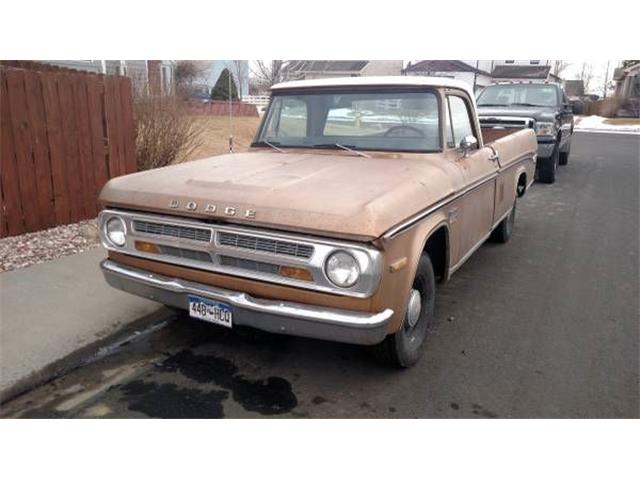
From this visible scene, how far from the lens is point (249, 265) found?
10.5 ft

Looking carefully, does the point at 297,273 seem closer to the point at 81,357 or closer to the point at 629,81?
the point at 81,357

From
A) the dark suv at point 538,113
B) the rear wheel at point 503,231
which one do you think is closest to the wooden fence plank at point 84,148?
the rear wheel at point 503,231

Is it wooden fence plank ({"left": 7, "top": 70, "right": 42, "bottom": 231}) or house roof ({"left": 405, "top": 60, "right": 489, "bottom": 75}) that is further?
house roof ({"left": 405, "top": 60, "right": 489, "bottom": 75})

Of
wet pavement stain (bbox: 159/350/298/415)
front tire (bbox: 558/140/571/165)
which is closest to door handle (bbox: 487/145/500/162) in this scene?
wet pavement stain (bbox: 159/350/298/415)

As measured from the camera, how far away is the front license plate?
129 inches

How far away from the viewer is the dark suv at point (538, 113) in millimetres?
10445

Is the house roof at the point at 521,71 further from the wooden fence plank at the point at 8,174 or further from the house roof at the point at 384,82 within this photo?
the wooden fence plank at the point at 8,174

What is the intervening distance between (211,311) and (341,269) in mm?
938

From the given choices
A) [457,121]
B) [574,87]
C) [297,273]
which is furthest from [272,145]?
[574,87]

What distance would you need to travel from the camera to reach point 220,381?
3564 millimetres

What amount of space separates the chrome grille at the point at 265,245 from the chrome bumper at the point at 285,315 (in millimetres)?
304

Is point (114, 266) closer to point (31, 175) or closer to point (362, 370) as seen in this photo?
point (362, 370)

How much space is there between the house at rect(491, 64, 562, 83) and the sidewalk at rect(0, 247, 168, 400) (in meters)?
48.1

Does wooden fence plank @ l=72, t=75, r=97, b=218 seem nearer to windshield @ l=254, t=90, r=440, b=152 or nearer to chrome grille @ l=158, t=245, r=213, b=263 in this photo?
windshield @ l=254, t=90, r=440, b=152
